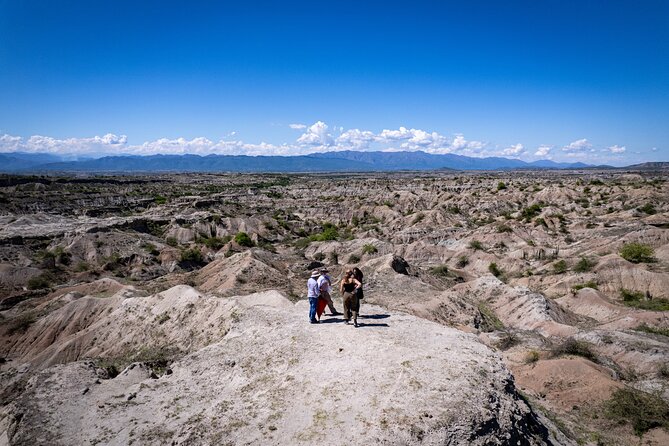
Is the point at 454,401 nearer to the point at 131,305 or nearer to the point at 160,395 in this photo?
the point at 160,395

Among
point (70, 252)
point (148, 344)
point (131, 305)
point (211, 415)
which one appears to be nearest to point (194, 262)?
point (70, 252)

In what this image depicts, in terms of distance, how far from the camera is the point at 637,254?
34.9 meters

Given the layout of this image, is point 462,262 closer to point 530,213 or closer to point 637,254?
point 637,254

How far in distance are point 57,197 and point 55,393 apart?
93.4 meters

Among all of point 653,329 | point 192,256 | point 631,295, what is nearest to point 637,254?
point 631,295

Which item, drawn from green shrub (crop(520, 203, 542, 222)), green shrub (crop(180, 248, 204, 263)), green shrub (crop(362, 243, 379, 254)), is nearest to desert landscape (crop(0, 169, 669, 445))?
green shrub (crop(362, 243, 379, 254))

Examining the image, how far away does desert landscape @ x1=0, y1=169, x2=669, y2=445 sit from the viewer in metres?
9.95

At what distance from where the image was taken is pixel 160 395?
38.9 ft

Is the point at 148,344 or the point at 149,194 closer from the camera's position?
the point at 148,344

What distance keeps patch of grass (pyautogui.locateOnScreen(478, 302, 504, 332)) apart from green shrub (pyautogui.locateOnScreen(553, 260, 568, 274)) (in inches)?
475

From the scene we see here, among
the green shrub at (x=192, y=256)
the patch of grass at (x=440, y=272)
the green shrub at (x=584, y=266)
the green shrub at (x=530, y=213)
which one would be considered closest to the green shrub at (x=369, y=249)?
the patch of grass at (x=440, y=272)

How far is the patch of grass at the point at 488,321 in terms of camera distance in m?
23.7

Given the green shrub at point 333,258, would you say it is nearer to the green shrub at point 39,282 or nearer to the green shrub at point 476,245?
the green shrub at point 476,245

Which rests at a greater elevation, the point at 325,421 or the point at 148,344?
the point at 325,421
